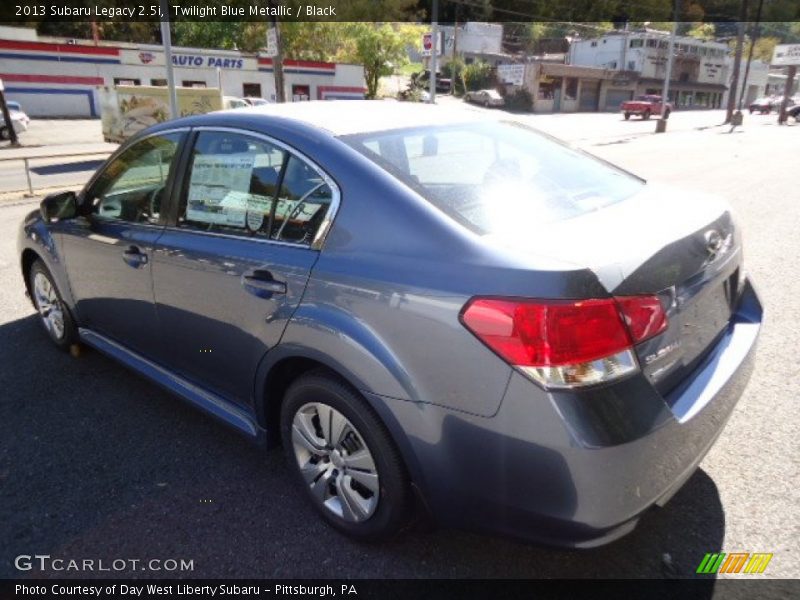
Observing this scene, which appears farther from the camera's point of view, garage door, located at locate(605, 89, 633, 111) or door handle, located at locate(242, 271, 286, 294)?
garage door, located at locate(605, 89, 633, 111)

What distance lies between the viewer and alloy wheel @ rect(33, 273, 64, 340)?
A: 4191 mm

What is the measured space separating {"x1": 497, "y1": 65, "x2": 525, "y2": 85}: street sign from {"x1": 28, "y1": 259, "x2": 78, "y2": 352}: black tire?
5745cm

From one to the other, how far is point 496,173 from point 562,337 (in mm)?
1066

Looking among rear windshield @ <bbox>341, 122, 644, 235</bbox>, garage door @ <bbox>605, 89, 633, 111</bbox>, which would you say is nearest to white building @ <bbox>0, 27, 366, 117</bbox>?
garage door @ <bbox>605, 89, 633, 111</bbox>

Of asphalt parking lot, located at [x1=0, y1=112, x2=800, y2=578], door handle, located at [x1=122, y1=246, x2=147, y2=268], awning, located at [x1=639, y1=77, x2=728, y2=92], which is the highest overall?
door handle, located at [x1=122, y1=246, x2=147, y2=268]

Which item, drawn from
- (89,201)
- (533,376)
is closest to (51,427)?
(89,201)

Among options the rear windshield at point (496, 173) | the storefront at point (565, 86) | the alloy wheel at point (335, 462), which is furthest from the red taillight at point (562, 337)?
the storefront at point (565, 86)

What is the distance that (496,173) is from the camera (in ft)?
8.66

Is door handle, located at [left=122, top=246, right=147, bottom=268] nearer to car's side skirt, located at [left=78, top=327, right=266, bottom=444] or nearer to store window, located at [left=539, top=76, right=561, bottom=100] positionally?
car's side skirt, located at [left=78, top=327, right=266, bottom=444]

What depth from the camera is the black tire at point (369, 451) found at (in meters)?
2.21

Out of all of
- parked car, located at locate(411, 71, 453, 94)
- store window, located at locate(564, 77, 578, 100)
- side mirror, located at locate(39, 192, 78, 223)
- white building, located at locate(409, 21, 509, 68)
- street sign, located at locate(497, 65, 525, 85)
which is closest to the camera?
side mirror, located at locate(39, 192, 78, 223)

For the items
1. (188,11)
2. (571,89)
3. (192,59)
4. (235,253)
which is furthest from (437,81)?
(235,253)

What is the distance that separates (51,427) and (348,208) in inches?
89.3

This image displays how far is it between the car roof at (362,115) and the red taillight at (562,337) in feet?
3.81
